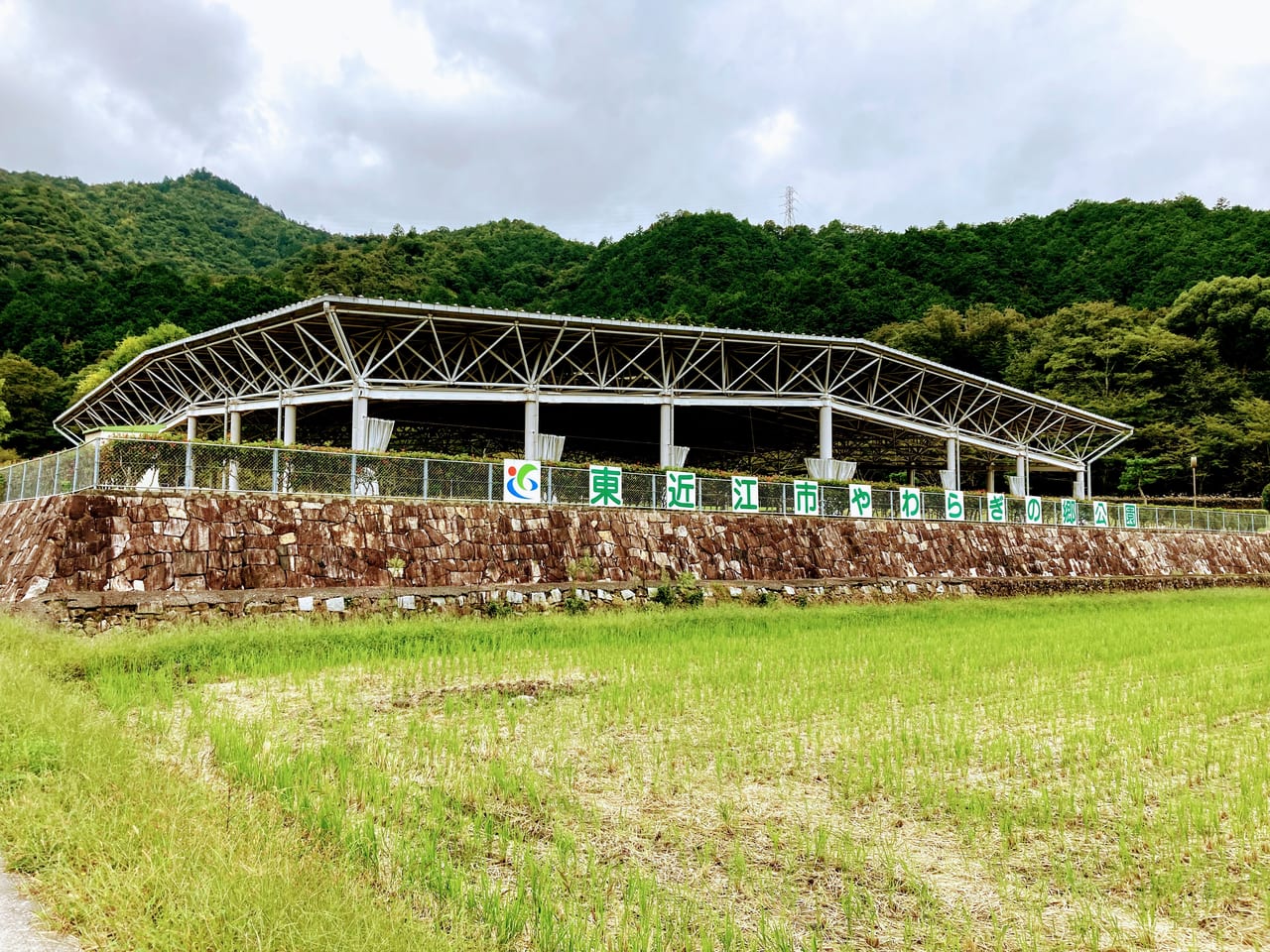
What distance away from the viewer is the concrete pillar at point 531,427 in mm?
25531

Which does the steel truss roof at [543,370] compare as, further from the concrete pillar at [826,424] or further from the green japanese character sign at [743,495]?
the green japanese character sign at [743,495]

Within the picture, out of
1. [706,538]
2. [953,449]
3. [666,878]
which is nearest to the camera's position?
[666,878]

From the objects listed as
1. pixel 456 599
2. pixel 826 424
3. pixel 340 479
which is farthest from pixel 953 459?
pixel 340 479

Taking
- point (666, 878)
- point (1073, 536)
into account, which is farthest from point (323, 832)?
point (1073, 536)

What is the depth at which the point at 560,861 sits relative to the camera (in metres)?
3.83

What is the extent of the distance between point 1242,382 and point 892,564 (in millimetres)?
47772

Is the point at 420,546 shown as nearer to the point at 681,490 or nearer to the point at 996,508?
the point at 681,490

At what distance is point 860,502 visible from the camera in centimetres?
2066

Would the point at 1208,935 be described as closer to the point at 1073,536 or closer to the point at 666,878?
the point at 666,878

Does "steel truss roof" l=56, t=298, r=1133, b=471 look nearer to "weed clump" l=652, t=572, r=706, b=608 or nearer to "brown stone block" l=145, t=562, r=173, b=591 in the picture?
"weed clump" l=652, t=572, r=706, b=608

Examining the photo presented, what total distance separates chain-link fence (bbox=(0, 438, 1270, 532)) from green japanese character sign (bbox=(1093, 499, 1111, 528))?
8765 millimetres

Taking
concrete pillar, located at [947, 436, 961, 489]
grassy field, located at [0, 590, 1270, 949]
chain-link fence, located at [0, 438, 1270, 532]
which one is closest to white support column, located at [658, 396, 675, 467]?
chain-link fence, located at [0, 438, 1270, 532]

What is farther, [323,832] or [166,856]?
[323,832]

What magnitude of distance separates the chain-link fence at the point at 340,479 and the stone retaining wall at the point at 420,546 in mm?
296
